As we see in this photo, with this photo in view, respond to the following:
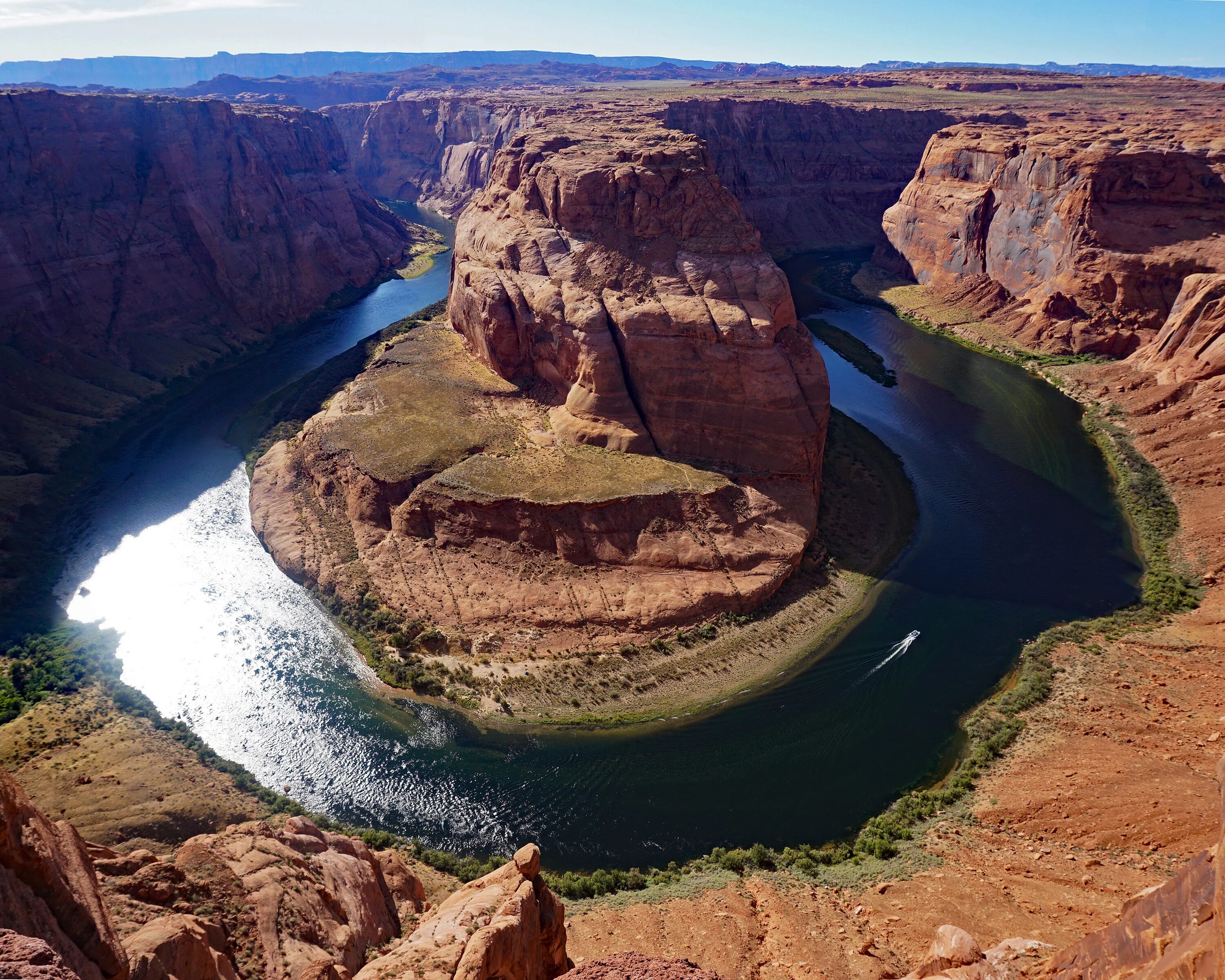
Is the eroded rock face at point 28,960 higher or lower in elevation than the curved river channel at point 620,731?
higher

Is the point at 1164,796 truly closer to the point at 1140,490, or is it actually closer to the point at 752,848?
the point at 752,848

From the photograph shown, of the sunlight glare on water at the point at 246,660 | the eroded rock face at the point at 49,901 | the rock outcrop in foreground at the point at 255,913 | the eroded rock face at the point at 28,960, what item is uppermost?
the eroded rock face at the point at 28,960

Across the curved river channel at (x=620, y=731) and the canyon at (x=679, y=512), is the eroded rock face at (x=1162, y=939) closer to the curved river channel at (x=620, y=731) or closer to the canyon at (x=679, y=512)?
the canyon at (x=679, y=512)

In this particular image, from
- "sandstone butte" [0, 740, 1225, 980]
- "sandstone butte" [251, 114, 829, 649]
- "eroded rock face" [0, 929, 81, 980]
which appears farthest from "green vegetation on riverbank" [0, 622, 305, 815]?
"eroded rock face" [0, 929, 81, 980]

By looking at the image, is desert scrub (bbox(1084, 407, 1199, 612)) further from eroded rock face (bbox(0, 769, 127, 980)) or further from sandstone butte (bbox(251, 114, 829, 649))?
eroded rock face (bbox(0, 769, 127, 980))

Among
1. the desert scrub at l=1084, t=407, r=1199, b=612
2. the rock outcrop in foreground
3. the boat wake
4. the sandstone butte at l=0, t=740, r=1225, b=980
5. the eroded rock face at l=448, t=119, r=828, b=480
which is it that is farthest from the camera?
the eroded rock face at l=448, t=119, r=828, b=480

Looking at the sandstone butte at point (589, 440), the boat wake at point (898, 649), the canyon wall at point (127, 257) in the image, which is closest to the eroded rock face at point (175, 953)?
the sandstone butte at point (589, 440)

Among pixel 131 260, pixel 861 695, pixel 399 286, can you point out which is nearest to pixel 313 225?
pixel 399 286
